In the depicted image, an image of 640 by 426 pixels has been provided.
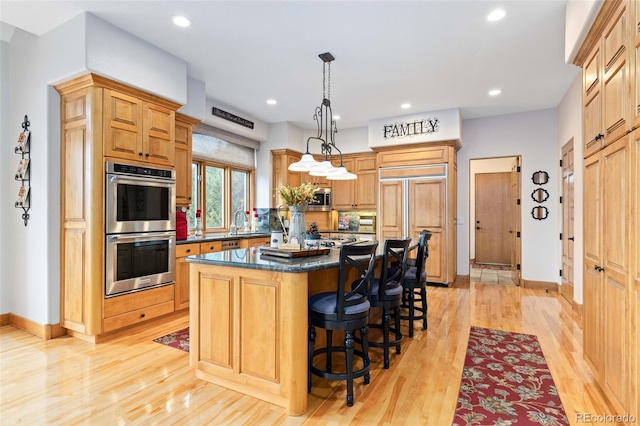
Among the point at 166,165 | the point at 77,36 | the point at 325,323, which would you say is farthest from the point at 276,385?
the point at 77,36

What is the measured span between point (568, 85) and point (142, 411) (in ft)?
19.8

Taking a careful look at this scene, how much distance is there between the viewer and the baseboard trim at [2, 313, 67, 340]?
3.22 m

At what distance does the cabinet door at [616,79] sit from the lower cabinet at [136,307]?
164 inches

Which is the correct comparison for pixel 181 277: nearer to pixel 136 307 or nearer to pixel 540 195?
pixel 136 307

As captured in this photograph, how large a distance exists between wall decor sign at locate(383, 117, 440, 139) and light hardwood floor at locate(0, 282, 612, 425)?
3438 mm

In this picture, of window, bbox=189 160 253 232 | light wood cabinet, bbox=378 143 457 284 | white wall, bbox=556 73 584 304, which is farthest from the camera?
light wood cabinet, bbox=378 143 457 284

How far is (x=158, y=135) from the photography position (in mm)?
3613

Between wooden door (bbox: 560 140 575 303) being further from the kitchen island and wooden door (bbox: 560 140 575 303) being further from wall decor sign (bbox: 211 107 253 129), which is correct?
wall decor sign (bbox: 211 107 253 129)

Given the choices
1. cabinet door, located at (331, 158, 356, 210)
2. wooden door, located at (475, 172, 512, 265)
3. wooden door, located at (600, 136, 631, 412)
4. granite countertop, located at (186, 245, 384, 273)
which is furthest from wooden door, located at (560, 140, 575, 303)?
granite countertop, located at (186, 245, 384, 273)

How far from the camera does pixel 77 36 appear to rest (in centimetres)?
299

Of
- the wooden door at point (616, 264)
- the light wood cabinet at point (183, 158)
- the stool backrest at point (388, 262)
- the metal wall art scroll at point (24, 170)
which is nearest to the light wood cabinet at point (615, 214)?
the wooden door at point (616, 264)

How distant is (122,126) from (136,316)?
193 cm

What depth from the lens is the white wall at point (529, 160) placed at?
18.2 feet

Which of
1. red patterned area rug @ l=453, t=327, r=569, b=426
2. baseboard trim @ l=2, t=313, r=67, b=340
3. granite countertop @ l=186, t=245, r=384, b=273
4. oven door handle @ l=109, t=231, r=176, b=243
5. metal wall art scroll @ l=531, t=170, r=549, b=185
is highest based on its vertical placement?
metal wall art scroll @ l=531, t=170, r=549, b=185
